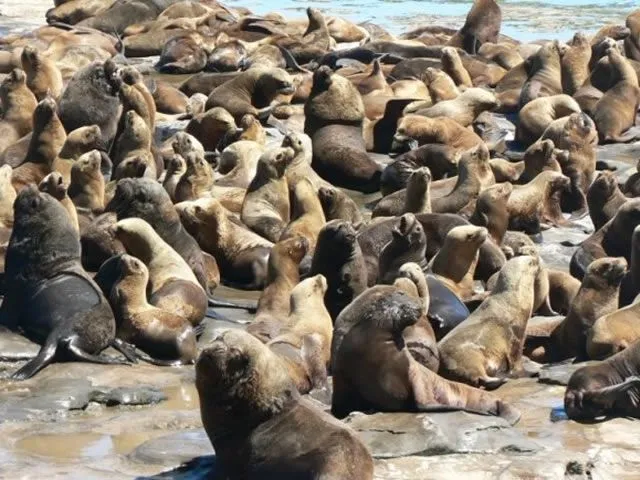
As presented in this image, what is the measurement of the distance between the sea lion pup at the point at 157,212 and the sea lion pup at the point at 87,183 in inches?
30.9

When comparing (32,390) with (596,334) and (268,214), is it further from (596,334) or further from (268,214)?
(268,214)

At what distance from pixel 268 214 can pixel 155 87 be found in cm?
500

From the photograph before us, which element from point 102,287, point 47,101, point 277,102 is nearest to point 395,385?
point 102,287

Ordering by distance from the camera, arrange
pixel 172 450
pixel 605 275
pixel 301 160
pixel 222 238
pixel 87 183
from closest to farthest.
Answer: pixel 172 450 < pixel 605 275 < pixel 222 238 < pixel 87 183 < pixel 301 160

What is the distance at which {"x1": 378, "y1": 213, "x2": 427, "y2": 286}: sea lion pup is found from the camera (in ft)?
33.7

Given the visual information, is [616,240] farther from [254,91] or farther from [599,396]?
[254,91]

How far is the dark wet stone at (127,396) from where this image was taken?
777 cm

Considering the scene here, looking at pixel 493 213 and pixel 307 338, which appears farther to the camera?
pixel 493 213

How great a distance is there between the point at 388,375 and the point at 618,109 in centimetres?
922

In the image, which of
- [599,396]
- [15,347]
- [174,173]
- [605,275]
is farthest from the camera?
[174,173]

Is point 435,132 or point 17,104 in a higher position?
point 17,104

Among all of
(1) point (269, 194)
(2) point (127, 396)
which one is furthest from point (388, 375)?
(1) point (269, 194)

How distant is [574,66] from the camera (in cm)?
1741

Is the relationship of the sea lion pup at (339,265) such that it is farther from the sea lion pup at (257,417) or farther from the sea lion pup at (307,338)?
the sea lion pup at (257,417)
